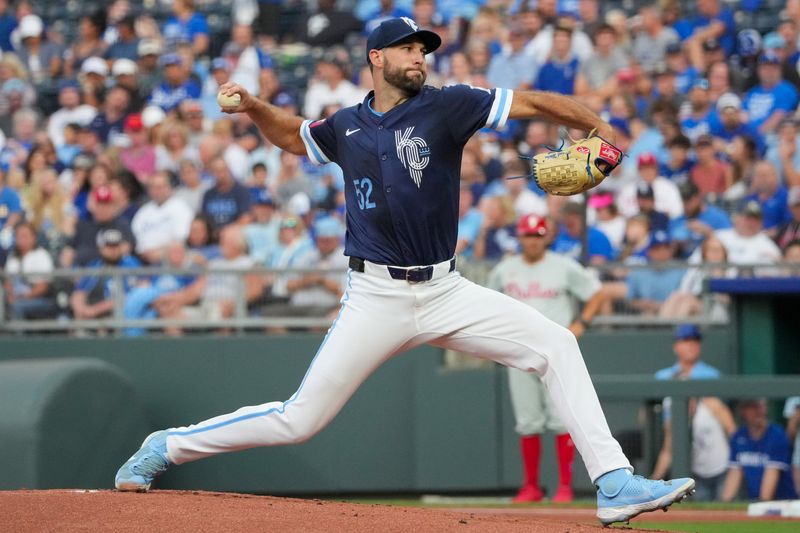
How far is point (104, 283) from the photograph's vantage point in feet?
34.3

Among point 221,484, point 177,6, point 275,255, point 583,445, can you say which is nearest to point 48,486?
point 221,484

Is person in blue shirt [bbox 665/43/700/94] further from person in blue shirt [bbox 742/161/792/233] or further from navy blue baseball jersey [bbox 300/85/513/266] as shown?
navy blue baseball jersey [bbox 300/85/513/266]

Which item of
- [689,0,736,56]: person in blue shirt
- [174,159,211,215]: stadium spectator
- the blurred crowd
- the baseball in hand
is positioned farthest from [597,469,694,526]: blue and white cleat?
[689,0,736,56]: person in blue shirt

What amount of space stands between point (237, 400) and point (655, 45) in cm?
504

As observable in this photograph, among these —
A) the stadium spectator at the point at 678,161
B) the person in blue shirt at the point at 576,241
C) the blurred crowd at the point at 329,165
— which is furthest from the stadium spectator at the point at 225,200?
the stadium spectator at the point at 678,161

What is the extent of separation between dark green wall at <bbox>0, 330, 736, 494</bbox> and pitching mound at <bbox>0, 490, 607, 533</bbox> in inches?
174

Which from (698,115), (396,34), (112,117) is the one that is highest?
(112,117)

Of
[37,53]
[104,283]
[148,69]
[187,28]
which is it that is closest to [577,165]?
[104,283]

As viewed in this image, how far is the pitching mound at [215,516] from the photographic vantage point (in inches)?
199

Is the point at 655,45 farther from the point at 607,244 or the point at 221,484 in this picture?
the point at 221,484

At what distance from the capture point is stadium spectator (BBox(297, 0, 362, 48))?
1425cm

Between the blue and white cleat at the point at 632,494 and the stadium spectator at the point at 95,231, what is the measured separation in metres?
6.57

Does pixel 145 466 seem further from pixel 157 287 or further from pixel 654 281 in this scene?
pixel 654 281

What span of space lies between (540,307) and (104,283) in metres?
3.46
